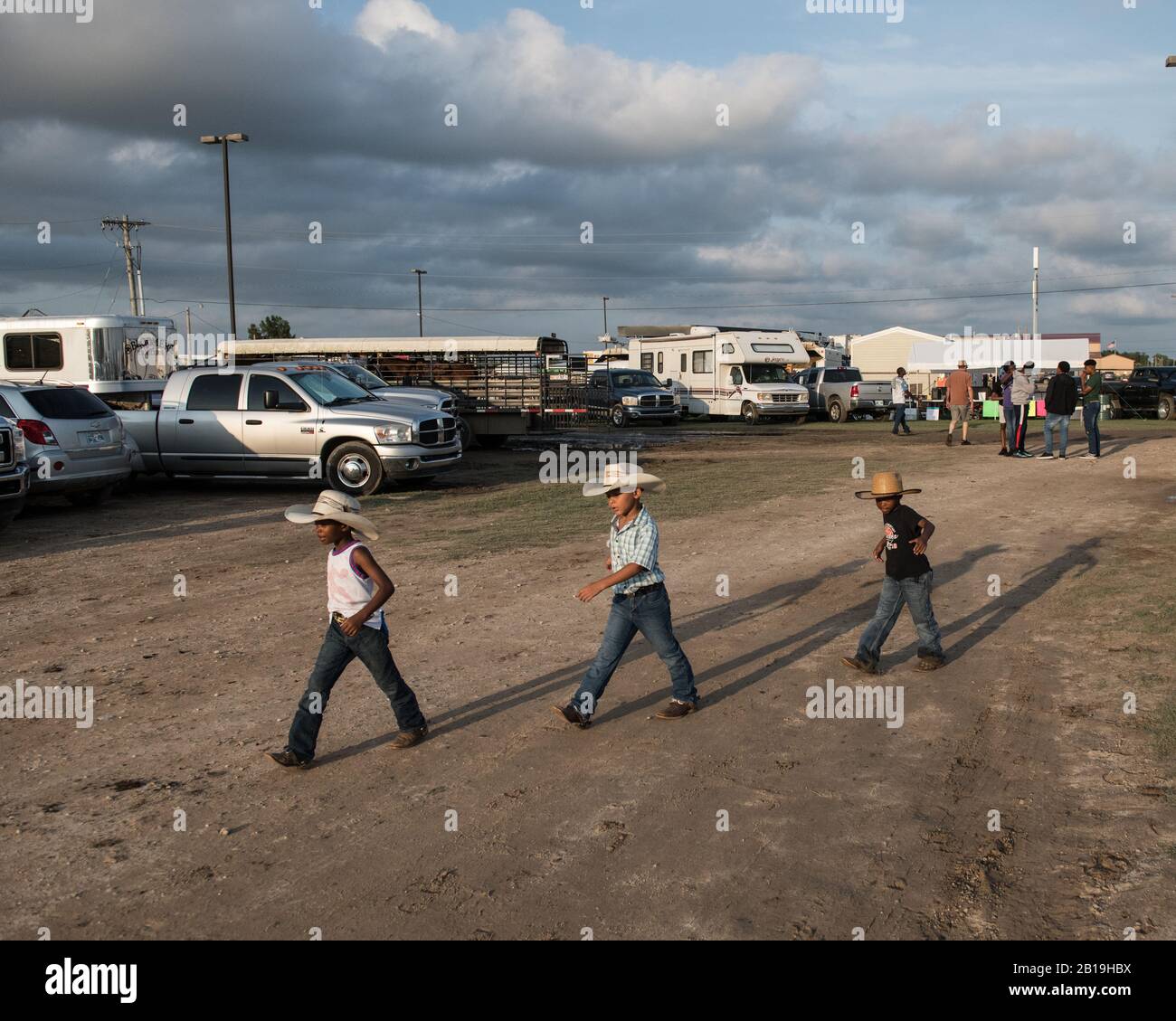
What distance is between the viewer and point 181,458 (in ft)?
52.5

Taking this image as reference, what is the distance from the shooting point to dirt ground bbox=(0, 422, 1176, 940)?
4.00 metres

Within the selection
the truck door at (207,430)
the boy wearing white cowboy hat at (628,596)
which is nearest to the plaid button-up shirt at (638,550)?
the boy wearing white cowboy hat at (628,596)

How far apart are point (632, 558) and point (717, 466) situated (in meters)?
14.3

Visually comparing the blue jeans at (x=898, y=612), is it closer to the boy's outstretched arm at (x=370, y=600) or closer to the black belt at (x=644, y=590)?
the black belt at (x=644, y=590)

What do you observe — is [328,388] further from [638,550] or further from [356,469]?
[638,550]

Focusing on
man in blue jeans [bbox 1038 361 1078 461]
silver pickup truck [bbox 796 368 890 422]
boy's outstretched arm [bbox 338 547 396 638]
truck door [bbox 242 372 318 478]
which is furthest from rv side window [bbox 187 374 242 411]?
silver pickup truck [bbox 796 368 890 422]

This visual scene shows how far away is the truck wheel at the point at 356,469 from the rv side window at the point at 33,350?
27.1 ft

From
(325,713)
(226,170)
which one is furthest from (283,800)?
(226,170)

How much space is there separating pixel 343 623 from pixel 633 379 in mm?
30070

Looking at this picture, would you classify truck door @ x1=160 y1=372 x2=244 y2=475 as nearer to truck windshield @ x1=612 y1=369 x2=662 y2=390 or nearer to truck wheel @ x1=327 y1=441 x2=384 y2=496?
truck wheel @ x1=327 y1=441 x2=384 y2=496

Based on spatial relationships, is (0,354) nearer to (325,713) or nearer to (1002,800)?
(325,713)

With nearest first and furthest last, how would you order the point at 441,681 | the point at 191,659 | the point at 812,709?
the point at 812,709
the point at 441,681
the point at 191,659
